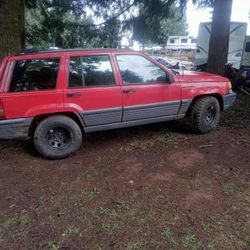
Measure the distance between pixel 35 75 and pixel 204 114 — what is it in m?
3.10

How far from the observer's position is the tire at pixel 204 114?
19.2ft

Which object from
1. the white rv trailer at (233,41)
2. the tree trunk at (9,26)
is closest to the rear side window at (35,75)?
the tree trunk at (9,26)

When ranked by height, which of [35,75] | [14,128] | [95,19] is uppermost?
[95,19]

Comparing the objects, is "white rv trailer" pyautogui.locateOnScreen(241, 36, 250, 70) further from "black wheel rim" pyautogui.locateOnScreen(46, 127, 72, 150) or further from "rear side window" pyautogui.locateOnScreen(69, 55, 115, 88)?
"black wheel rim" pyautogui.locateOnScreen(46, 127, 72, 150)

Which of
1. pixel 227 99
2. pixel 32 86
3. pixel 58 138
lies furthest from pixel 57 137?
pixel 227 99

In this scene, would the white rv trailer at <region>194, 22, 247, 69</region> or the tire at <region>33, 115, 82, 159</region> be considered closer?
the tire at <region>33, 115, 82, 159</region>

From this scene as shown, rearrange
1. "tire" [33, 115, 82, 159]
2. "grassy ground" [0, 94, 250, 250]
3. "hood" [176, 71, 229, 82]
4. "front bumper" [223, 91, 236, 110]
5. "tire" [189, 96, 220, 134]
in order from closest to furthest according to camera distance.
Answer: "grassy ground" [0, 94, 250, 250], "tire" [33, 115, 82, 159], "hood" [176, 71, 229, 82], "tire" [189, 96, 220, 134], "front bumper" [223, 91, 236, 110]

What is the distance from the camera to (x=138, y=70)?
17.5ft

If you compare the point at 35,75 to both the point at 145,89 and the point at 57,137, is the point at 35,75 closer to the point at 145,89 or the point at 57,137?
the point at 57,137

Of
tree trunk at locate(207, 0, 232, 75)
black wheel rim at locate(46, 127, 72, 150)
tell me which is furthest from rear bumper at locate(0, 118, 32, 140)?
tree trunk at locate(207, 0, 232, 75)

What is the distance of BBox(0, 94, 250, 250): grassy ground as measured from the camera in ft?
9.82

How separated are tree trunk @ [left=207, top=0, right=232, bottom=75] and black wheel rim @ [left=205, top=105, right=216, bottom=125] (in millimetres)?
3627

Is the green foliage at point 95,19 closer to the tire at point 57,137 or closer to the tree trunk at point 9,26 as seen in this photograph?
the tree trunk at point 9,26

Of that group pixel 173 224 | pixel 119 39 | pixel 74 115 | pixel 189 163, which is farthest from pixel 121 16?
pixel 173 224
